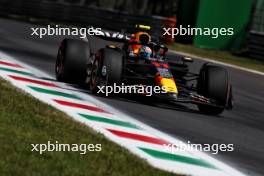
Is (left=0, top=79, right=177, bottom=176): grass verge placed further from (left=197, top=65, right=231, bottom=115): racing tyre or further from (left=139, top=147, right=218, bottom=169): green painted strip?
(left=197, top=65, right=231, bottom=115): racing tyre

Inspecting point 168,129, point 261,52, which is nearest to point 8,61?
point 168,129

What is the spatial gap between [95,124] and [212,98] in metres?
3.53

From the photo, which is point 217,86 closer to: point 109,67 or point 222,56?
point 109,67

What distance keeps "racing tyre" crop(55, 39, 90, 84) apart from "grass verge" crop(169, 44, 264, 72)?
13.1 m

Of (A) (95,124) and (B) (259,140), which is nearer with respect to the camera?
(A) (95,124)

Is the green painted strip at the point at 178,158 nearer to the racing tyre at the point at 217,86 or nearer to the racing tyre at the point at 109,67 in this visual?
the racing tyre at the point at 109,67

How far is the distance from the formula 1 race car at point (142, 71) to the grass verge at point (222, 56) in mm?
12839

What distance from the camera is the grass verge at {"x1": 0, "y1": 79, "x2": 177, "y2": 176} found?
764cm

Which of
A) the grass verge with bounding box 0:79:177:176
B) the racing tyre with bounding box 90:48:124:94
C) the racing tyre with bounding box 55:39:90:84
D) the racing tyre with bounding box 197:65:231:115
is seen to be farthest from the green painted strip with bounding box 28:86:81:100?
the racing tyre with bounding box 197:65:231:115

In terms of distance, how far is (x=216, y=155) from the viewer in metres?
9.81

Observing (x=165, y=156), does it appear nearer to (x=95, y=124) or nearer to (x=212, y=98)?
(x=95, y=124)

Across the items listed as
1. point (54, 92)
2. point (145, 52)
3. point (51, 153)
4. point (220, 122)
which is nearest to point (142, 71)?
point (145, 52)

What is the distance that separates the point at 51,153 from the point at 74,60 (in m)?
6.30

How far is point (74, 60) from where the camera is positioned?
47.3 ft
